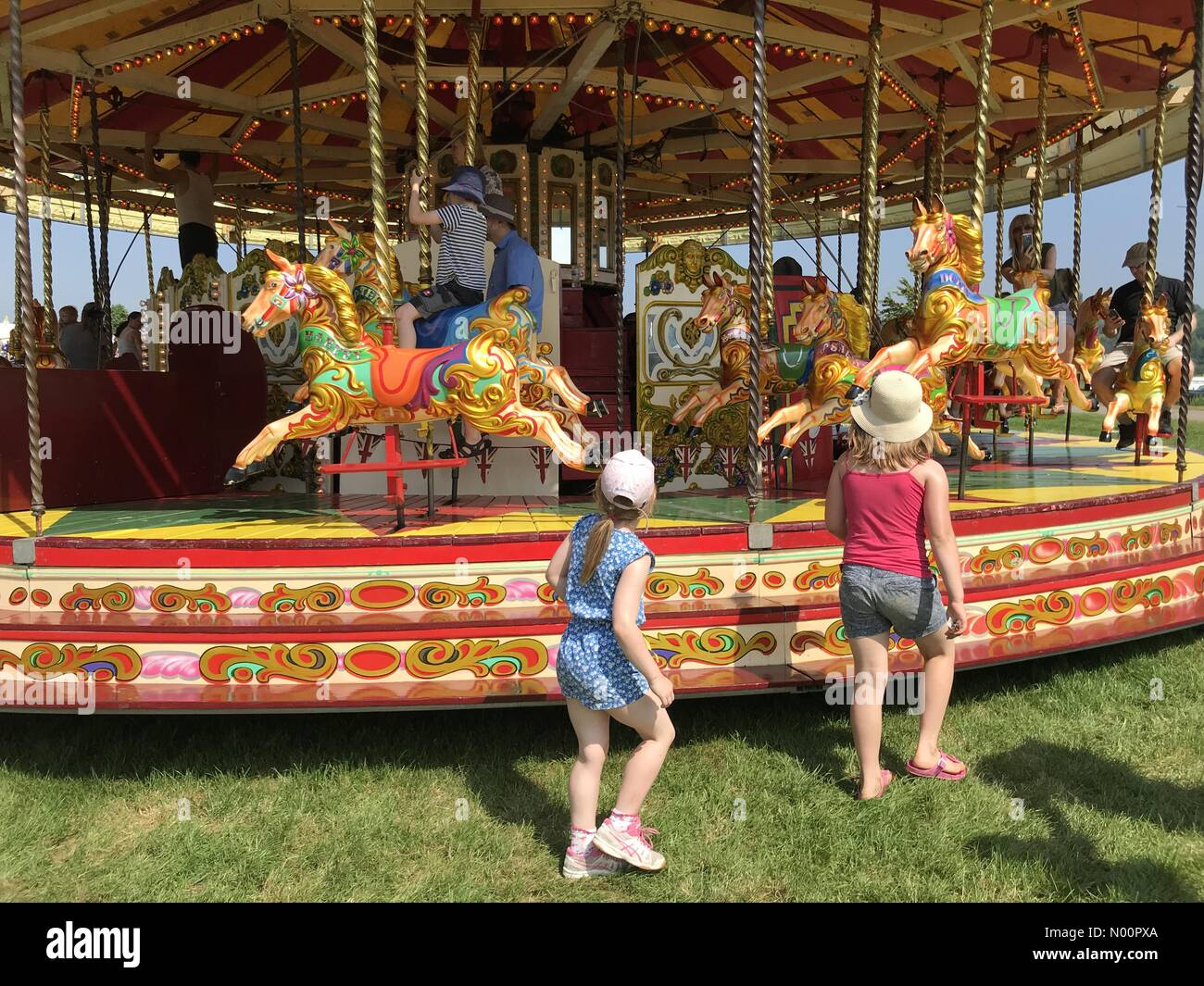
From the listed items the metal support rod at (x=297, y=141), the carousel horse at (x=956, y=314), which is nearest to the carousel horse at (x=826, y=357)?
the carousel horse at (x=956, y=314)

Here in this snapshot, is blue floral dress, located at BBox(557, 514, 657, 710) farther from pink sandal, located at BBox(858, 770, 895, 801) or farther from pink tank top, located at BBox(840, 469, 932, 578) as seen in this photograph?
pink sandal, located at BBox(858, 770, 895, 801)

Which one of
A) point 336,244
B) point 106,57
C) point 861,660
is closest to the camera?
point 861,660

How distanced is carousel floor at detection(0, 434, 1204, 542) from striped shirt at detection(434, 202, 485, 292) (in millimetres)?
1365

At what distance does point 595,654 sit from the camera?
327 centimetres

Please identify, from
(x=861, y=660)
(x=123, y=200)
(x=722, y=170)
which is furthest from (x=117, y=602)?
(x=123, y=200)

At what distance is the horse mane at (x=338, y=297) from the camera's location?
500 centimetres

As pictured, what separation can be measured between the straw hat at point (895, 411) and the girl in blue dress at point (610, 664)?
1064 mm

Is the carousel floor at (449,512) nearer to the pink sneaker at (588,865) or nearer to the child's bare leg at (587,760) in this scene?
the child's bare leg at (587,760)

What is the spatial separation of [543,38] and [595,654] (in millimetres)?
8824

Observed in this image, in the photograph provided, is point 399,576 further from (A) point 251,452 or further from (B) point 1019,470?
(B) point 1019,470

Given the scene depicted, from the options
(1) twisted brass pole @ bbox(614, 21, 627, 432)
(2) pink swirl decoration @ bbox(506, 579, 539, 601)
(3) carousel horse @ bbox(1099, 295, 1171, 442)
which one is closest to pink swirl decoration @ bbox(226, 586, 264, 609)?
(2) pink swirl decoration @ bbox(506, 579, 539, 601)

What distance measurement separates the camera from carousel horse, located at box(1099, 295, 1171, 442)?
8.11 meters

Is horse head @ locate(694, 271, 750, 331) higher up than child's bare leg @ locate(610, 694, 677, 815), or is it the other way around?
horse head @ locate(694, 271, 750, 331)

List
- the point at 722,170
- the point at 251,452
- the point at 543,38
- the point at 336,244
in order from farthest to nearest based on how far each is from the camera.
Answer: 1. the point at 722,170
2. the point at 543,38
3. the point at 336,244
4. the point at 251,452
